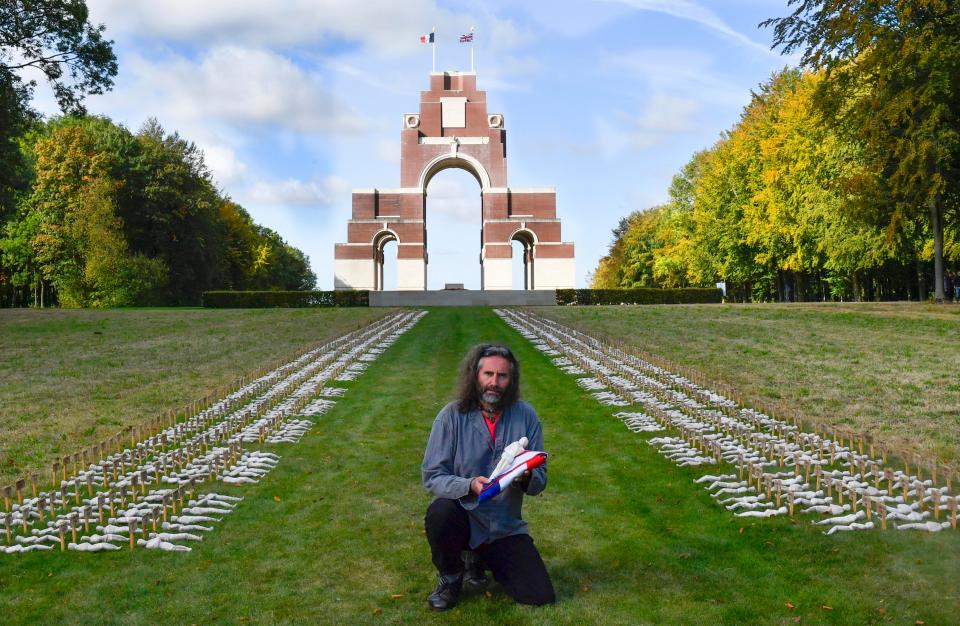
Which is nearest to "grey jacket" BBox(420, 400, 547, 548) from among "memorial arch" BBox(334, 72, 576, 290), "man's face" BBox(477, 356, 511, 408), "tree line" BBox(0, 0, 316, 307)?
"man's face" BBox(477, 356, 511, 408)

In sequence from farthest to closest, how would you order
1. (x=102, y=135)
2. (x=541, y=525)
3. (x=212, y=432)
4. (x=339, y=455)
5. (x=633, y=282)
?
(x=633, y=282), (x=102, y=135), (x=212, y=432), (x=339, y=455), (x=541, y=525)

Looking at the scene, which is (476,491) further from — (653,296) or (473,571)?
(653,296)

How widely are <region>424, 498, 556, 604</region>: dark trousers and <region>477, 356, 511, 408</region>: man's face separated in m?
0.70

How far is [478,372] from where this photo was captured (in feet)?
17.9

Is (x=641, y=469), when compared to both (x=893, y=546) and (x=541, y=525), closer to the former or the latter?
(x=541, y=525)

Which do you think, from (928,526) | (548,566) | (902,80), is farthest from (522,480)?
(902,80)

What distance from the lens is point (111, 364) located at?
19.1 metres

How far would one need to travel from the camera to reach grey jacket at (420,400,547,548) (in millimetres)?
5367

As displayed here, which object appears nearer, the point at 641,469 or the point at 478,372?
the point at 478,372

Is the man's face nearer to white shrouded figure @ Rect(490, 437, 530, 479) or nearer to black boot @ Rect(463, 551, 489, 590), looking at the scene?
white shrouded figure @ Rect(490, 437, 530, 479)

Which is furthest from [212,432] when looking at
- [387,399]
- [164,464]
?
[387,399]

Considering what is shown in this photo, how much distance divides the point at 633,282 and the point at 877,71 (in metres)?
52.6

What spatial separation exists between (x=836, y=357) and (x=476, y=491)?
1520 cm

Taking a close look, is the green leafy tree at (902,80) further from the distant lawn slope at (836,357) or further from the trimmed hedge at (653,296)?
the trimmed hedge at (653,296)
